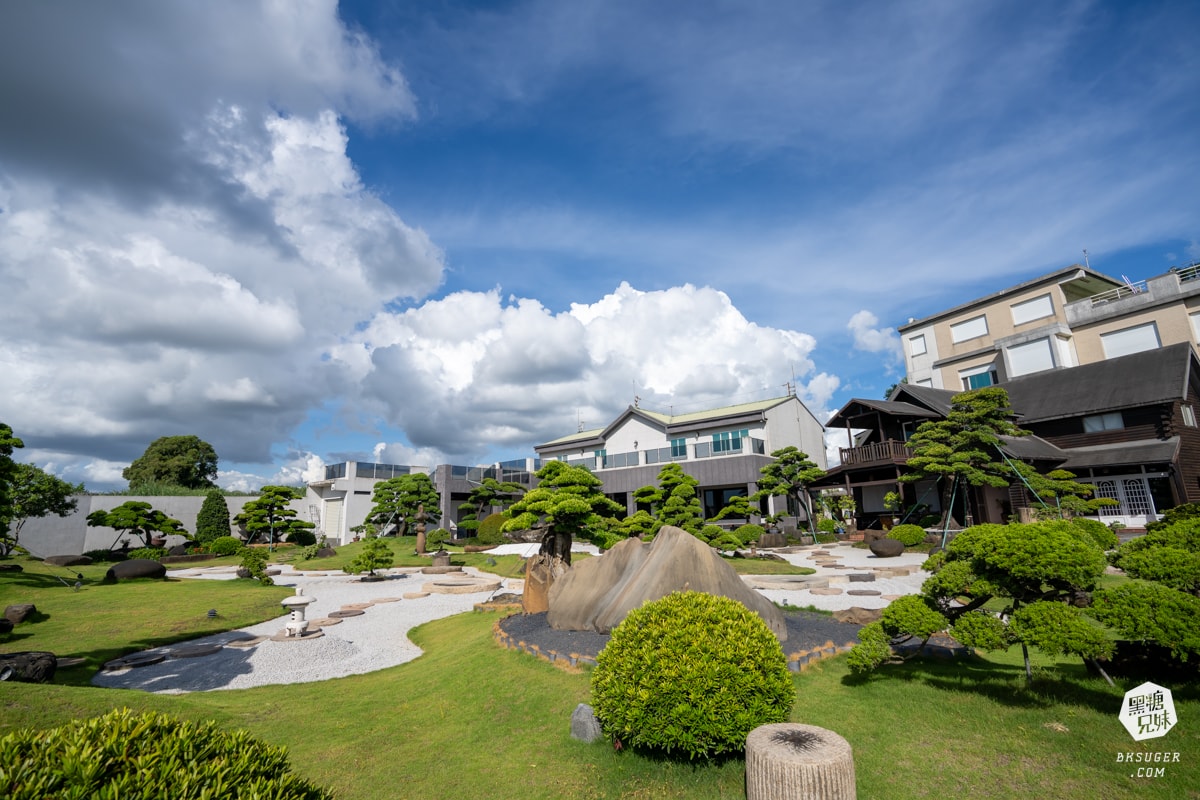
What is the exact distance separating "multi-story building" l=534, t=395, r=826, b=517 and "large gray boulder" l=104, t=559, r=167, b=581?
2363 centimetres

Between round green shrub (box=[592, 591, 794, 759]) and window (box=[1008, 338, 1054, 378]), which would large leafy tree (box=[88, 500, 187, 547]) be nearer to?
round green shrub (box=[592, 591, 794, 759])

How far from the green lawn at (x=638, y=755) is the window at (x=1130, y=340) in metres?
35.8

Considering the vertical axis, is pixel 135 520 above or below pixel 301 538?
above

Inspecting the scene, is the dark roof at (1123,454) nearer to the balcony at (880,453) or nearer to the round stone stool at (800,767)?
the balcony at (880,453)

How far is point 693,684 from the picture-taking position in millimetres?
4938

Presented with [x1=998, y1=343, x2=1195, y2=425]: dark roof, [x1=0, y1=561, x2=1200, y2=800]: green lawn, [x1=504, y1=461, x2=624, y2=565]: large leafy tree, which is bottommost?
[x1=0, y1=561, x2=1200, y2=800]: green lawn

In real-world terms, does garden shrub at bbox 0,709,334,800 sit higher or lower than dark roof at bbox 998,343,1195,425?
lower

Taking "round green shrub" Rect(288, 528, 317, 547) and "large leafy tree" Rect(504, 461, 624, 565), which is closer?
"large leafy tree" Rect(504, 461, 624, 565)

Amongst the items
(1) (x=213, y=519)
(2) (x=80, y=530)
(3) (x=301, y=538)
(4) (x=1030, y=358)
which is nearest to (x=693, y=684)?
(1) (x=213, y=519)

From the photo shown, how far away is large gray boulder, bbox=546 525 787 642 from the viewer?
917cm

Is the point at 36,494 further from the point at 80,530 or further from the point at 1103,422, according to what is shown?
the point at 1103,422

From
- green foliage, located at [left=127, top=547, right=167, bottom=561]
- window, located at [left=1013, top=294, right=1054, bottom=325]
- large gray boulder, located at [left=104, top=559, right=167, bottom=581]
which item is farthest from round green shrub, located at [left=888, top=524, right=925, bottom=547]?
green foliage, located at [left=127, top=547, right=167, bottom=561]

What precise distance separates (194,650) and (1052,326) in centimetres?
4512

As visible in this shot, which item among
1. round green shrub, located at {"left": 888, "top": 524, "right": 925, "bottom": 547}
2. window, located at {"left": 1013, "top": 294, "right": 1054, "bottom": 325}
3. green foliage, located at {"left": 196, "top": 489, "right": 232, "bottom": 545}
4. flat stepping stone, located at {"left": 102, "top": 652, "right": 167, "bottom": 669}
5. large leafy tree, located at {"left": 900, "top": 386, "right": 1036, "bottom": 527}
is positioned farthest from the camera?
window, located at {"left": 1013, "top": 294, "right": 1054, "bottom": 325}
